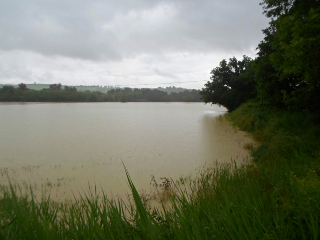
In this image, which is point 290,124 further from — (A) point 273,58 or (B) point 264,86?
(B) point 264,86

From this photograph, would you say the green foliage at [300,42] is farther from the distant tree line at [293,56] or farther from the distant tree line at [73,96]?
the distant tree line at [73,96]

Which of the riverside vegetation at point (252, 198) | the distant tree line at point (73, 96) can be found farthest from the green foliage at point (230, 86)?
the distant tree line at point (73, 96)

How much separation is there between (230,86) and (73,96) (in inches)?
1556

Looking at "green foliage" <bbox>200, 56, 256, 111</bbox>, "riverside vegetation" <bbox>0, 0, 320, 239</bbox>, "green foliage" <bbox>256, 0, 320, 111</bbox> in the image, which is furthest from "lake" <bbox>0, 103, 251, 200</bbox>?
"green foliage" <bbox>200, 56, 256, 111</bbox>

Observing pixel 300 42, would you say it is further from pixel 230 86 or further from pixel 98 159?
pixel 230 86

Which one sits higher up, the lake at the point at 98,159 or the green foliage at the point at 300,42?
the green foliage at the point at 300,42

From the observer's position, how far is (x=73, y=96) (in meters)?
53.8

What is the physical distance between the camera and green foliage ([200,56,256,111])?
2230 centimetres

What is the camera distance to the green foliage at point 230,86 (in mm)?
22297

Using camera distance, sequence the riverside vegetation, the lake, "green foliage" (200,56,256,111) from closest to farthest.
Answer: the riverside vegetation
the lake
"green foliage" (200,56,256,111)

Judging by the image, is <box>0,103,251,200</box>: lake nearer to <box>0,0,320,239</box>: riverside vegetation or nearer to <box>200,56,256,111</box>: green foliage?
<box>0,0,320,239</box>: riverside vegetation

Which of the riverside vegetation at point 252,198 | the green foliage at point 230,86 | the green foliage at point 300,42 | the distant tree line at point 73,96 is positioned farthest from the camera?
the distant tree line at point 73,96

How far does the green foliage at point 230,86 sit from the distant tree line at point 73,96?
110 ft

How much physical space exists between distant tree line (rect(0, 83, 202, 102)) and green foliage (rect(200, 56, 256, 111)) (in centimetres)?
3358
